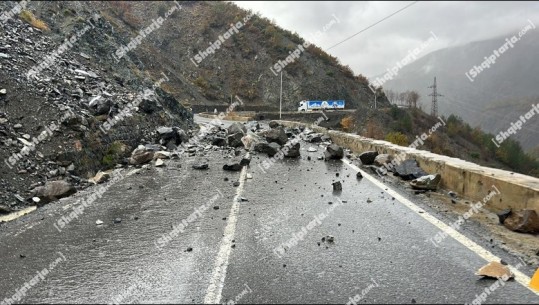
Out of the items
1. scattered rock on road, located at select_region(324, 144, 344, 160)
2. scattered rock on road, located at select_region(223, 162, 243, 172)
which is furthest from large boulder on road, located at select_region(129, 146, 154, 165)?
scattered rock on road, located at select_region(324, 144, 344, 160)

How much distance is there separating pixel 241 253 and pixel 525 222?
3.60m

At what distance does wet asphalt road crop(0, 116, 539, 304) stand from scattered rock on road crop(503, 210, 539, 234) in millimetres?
1032

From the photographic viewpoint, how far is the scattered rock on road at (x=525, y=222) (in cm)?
471

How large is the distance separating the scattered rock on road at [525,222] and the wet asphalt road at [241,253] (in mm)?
1032

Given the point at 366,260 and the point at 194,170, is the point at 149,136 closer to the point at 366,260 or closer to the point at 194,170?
the point at 194,170

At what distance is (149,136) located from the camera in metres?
13.1

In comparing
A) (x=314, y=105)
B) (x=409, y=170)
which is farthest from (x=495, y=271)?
(x=314, y=105)

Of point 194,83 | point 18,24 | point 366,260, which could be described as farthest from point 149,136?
point 194,83

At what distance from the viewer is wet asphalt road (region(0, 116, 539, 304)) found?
330 centimetres

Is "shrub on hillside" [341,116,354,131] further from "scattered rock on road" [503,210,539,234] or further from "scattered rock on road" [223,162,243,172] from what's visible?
"scattered rock on road" [503,210,539,234]

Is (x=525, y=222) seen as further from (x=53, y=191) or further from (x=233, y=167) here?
(x=53, y=191)

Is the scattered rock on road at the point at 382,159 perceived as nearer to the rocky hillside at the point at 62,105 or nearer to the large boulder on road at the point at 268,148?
the large boulder on road at the point at 268,148

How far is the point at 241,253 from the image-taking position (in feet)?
13.9

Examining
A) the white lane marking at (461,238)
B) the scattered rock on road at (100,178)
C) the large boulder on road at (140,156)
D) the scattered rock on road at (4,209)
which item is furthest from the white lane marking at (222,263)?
the large boulder on road at (140,156)
